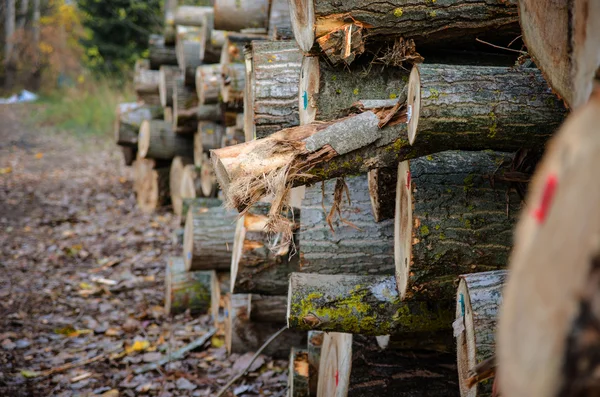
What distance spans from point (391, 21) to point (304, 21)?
37 centimetres

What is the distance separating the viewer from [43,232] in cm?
673

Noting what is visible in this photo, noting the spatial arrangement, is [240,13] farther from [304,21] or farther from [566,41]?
[566,41]

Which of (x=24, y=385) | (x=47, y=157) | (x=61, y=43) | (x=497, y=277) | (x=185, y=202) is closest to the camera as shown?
(x=497, y=277)

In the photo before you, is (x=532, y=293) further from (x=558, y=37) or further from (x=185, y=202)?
(x=185, y=202)

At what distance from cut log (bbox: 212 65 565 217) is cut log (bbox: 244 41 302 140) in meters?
0.80

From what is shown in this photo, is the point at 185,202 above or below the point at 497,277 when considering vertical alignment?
below

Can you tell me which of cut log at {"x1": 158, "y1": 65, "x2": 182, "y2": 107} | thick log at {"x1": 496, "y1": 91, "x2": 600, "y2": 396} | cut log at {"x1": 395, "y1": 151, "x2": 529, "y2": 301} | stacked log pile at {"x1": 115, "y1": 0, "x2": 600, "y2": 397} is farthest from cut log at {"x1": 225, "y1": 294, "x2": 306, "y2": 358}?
cut log at {"x1": 158, "y1": 65, "x2": 182, "y2": 107}

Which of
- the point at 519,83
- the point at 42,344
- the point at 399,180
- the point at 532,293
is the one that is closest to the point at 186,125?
the point at 42,344

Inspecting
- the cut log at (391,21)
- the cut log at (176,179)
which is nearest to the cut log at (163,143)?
the cut log at (176,179)

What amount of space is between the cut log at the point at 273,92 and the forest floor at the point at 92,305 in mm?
1675

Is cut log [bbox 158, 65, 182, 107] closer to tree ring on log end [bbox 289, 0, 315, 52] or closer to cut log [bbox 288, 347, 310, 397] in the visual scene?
cut log [bbox 288, 347, 310, 397]

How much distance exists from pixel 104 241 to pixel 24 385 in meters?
3.04

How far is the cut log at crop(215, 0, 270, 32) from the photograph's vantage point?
17.1ft

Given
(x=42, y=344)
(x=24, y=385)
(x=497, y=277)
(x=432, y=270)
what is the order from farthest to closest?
(x=42, y=344) < (x=24, y=385) < (x=432, y=270) < (x=497, y=277)
